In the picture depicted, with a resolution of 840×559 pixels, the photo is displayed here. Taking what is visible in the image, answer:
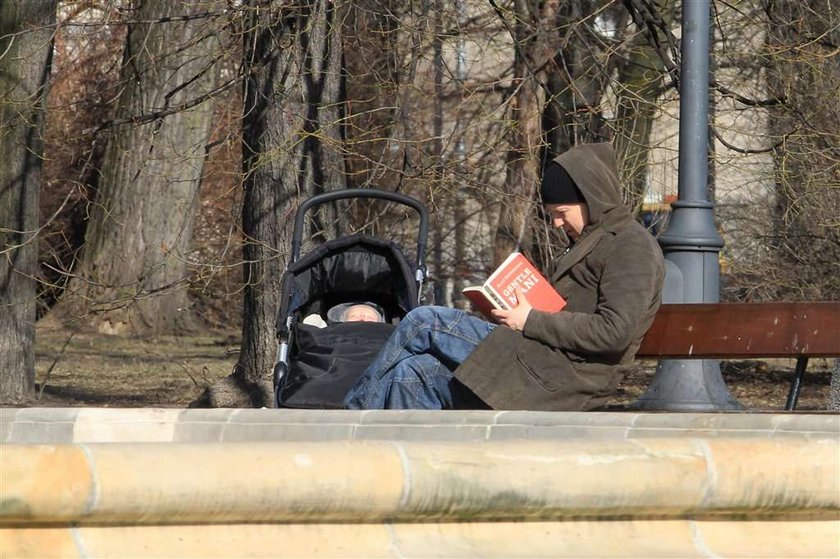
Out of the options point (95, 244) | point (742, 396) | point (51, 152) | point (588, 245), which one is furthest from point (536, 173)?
point (51, 152)

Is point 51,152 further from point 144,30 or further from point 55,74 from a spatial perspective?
point 144,30

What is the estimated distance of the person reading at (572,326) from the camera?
5.81m

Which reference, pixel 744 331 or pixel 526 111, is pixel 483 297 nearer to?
pixel 744 331

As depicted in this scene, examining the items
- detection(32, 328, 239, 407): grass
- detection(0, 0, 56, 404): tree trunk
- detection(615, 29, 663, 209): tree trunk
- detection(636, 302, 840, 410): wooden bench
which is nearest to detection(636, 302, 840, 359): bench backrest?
detection(636, 302, 840, 410): wooden bench

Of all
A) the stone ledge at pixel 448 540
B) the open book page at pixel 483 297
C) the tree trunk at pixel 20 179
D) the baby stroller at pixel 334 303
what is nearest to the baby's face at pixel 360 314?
the baby stroller at pixel 334 303

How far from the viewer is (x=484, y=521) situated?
378 centimetres

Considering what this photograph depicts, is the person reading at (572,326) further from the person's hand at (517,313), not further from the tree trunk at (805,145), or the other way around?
the tree trunk at (805,145)

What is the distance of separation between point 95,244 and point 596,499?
15186 millimetres

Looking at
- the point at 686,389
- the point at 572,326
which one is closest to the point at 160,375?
the point at 686,389

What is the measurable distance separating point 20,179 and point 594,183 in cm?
598

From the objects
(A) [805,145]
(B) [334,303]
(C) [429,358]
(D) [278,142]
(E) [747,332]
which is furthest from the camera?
(D) [278,142]

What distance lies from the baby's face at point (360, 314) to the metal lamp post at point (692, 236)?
1.64 meters

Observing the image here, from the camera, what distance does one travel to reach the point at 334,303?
26.5ft

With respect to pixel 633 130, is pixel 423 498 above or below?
below
